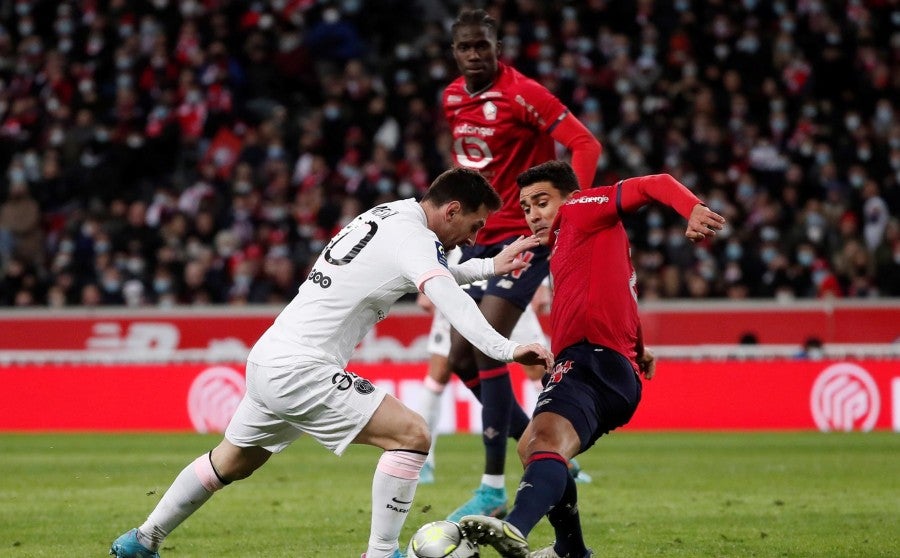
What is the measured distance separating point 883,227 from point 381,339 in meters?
7.36

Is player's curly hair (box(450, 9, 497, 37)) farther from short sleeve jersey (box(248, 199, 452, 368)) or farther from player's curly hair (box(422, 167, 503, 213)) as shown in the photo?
short sleeve jersey (box(248, 199, 452, 368))

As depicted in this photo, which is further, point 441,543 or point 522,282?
point 522,282

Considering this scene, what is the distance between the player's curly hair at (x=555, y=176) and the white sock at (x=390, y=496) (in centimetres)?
154

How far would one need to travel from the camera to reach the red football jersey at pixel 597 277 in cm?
611

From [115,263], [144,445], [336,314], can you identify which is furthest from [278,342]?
[115,263]

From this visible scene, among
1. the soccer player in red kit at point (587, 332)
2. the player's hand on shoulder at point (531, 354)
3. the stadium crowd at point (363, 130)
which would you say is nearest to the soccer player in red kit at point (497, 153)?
the soccer player in red kit at point (587, 332)

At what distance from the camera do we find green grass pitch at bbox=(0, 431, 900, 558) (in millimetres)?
7137

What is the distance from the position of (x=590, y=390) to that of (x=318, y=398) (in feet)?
3.93

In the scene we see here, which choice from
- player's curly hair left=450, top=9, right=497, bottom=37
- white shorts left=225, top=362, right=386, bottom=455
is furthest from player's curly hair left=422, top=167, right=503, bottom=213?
player's curly hair left=450, top=9, right=497, bottom=37

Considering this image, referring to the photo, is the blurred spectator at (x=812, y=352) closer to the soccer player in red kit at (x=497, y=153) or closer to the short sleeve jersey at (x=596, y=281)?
the soccer player in red kit at (x=497, y=153)

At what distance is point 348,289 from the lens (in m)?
5.87

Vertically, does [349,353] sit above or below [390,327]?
above

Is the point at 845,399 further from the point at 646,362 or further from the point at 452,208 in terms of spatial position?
the point at 452,208

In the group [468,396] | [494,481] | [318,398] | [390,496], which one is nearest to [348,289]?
[318,398]
